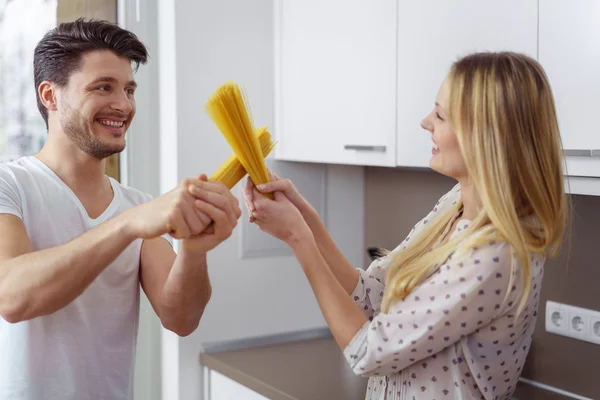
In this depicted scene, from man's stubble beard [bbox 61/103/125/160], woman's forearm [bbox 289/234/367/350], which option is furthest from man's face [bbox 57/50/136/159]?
woman's forearm [bbox 289/234/367/350]

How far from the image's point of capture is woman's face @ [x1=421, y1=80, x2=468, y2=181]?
134 cm

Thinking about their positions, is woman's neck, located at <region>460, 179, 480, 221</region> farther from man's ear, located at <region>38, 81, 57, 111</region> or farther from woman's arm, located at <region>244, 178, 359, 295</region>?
man's ear, located at <region>38, 81, 57, 111</region>

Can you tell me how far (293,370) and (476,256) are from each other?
105 cm

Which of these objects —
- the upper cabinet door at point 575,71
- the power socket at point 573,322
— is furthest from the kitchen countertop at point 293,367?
the upper cabinet door at point 575,71

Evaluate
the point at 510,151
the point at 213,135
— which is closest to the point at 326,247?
the point at 510,151

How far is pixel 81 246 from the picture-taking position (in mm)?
1319

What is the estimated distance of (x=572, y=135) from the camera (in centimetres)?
147

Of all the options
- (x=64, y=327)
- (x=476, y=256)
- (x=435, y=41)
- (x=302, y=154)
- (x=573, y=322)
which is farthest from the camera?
(x=302, y=154)

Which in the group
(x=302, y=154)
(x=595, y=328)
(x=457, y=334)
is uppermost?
(x=302, y=154)

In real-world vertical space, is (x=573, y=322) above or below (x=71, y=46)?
below

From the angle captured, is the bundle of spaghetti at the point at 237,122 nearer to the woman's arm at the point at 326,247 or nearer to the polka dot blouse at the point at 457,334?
the woman's arm at the point at 326,247

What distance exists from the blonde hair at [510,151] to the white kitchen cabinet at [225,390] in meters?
1.04

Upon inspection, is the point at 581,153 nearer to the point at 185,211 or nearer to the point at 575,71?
the point at 575,71

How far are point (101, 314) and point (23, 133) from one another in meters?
1.01
